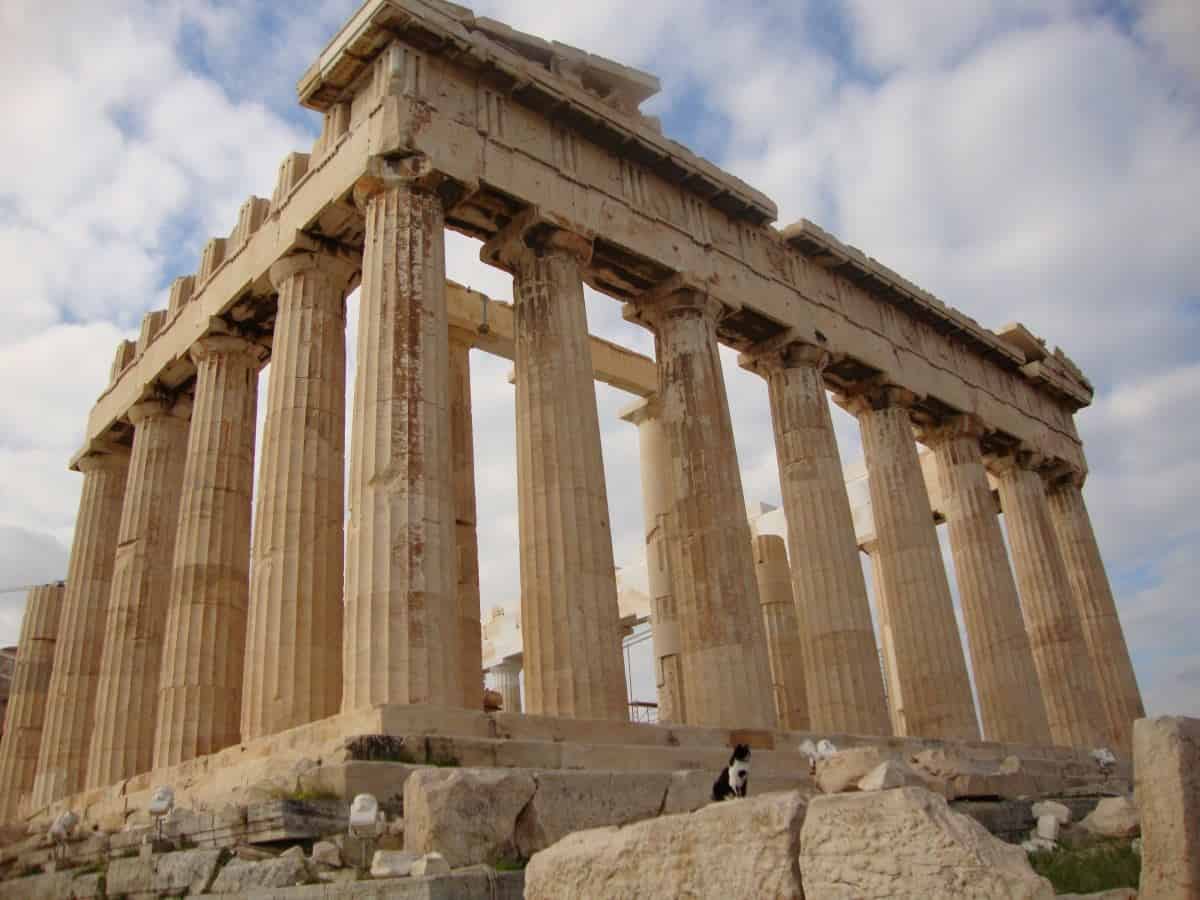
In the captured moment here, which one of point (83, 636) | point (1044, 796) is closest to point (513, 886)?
point (1044, 796)

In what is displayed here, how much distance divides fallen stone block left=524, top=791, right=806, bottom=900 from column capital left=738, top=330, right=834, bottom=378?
66.0 ft

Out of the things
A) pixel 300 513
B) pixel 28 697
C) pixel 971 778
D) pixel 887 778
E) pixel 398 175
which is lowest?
pixel 887 778

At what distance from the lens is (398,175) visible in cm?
1848

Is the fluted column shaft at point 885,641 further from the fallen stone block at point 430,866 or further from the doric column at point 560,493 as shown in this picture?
the fallen stone block at point 430,866

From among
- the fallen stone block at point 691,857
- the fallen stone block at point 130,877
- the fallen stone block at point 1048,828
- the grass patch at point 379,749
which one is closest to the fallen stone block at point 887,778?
the fallen stone block at point 1048,828

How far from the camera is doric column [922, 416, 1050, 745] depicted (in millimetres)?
27594

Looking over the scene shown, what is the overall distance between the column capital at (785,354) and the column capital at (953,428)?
6.34 metres

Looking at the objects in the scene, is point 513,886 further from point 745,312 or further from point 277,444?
point 745,312

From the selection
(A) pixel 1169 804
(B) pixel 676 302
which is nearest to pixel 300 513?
(B) pixel 676 302

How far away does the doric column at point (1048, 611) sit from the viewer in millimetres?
30562

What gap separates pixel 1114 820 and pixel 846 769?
319 centimetres

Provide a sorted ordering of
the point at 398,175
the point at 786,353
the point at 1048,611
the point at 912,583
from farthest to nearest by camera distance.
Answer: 1. the point at 1048,611
2. the point at 912,583
3. the point at 786,353
4. the point at 398,175

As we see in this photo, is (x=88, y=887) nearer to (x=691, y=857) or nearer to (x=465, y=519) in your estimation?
(x=691, y=857)

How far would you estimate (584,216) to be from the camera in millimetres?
21281
